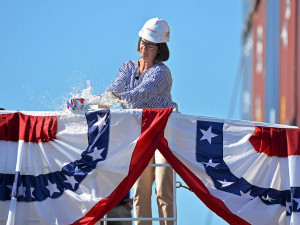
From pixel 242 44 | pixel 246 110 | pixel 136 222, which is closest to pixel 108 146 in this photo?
pixel 136 222

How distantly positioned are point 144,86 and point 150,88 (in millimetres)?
56

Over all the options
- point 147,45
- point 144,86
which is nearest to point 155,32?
point 147,45

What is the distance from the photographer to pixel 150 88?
8547 mm

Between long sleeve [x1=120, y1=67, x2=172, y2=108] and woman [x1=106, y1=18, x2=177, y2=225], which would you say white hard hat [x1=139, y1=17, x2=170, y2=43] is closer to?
woman [x1=106, y1=18, x2=177, y2=225]

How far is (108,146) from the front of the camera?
8297mm

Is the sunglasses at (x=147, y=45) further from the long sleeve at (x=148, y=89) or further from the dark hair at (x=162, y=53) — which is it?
the long sleeve at (x=148, y=89)

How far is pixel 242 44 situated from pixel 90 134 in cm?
5258

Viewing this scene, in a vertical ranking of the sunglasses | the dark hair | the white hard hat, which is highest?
the white hard hat

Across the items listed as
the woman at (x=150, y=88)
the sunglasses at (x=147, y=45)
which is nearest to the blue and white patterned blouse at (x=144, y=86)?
the woman at (x=150, y=88)

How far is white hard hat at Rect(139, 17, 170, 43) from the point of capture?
8531mm

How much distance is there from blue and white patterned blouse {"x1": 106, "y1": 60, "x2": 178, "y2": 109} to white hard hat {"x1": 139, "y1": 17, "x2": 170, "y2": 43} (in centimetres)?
26

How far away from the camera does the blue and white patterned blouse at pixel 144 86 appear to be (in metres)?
8.55

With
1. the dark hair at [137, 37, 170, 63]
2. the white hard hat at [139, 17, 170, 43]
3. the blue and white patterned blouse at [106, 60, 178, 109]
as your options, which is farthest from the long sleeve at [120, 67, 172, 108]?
the white hard hat at [139, 17, 170, 43]

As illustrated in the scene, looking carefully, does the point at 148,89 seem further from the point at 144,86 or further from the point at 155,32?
the point at 155,32
